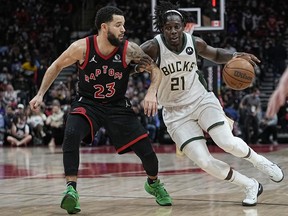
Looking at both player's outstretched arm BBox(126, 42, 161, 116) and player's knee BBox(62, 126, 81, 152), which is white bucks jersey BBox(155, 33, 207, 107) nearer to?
player's outstretched arm BBox(126, 42, 161, 116)

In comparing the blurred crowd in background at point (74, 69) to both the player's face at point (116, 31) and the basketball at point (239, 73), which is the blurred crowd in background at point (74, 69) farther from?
the player's face at point (116, 31)

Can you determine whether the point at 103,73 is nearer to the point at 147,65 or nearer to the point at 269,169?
the point at 147,65

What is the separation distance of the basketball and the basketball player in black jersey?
0.73 metres

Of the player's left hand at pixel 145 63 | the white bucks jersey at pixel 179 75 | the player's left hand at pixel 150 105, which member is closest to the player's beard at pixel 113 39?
the player's left hand at pixel 145 63

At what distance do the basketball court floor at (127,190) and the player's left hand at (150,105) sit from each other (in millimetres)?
868

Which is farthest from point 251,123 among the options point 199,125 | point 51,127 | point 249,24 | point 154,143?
point 199,125

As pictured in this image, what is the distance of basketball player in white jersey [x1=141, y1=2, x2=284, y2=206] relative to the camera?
646cm

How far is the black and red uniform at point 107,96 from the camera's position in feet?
21.0

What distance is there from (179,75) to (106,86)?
711mm

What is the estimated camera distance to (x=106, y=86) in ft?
21.1

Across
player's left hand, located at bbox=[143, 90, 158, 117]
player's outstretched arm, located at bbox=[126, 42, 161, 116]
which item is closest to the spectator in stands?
player's outstretched arm, located at bbox=[126, 42, 161, 116]

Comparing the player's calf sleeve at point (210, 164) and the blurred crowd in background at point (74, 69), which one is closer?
the player's calf sleeve at point (210, 164)

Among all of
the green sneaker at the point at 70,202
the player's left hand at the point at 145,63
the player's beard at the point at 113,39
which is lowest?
the green sneaker at the point at 70,202

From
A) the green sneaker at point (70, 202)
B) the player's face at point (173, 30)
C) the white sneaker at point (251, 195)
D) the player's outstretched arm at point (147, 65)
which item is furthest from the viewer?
the player's face at point (173, 30)
